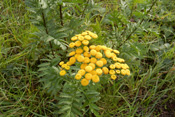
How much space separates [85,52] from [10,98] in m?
1.27

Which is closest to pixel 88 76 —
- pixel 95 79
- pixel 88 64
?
pixel 95 79

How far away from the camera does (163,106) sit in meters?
2.33

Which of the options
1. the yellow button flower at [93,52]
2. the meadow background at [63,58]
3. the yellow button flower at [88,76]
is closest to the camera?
the yellow button flower at [88,76]

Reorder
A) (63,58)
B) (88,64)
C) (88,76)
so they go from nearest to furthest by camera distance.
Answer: (88,76) < (88,64) < (63,58)

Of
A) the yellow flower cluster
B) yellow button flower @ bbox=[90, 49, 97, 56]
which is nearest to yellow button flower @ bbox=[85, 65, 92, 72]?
the yellow flower cluster

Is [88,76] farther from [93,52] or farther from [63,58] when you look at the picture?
[63,58]

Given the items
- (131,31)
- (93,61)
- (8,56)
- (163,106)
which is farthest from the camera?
(8,56)

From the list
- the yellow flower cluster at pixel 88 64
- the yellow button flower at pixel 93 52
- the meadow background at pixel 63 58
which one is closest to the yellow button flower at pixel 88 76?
the yellow flower cluster at pixel 88 64

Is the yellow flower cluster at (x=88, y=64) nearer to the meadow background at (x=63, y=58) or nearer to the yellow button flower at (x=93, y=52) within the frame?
the yellow button flower at (x=93, y=52)

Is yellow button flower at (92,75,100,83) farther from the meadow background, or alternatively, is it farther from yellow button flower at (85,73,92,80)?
the meadow background

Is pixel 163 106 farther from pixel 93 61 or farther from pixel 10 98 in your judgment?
pixel 10 98

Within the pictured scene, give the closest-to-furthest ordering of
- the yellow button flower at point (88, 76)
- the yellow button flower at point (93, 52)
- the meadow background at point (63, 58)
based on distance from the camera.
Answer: the yellow button flower at point (88, 76) < the yellow button flower at point (93, 52) < the meadow background at point (63, 58)

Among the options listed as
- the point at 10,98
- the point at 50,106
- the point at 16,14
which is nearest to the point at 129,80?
the point at 50,106

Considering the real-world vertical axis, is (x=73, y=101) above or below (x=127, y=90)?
above
